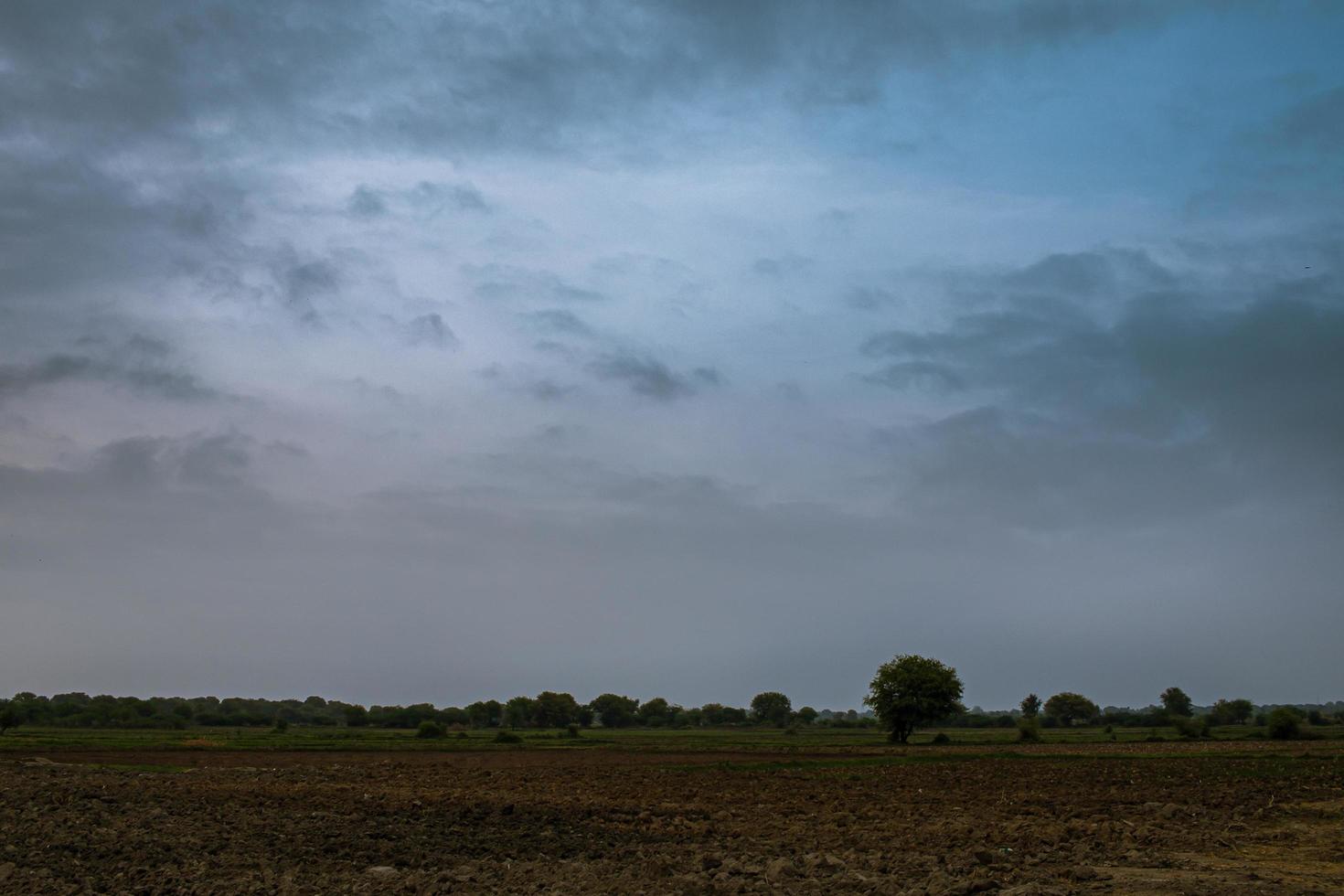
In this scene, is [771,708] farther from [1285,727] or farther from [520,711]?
[1285,727]

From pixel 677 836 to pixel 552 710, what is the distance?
11637 centimetres

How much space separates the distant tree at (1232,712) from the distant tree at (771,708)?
65789 millimetres

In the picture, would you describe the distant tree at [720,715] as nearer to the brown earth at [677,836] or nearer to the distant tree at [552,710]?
the distant tree at [552,710]

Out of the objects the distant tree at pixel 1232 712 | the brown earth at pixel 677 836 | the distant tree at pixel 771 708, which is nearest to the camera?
the brown earth at pixel 677 836

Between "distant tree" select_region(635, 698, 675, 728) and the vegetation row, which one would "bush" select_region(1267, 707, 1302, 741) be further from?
"distant tree" select_region(635, 698, 675, 728)

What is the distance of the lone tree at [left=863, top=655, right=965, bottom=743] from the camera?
7212 cm

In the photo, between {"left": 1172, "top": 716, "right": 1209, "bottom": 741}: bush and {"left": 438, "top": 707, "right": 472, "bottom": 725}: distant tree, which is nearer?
{"left": 1172, "top": 716, "right": 1209, "bottom": 741}: bush

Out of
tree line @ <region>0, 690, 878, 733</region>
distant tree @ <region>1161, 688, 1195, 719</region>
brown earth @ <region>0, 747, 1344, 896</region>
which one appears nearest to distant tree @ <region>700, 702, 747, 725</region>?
tree line @ <region>0, 690, 878, 733</region>

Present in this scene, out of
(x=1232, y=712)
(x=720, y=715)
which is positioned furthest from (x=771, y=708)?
(x=1232, y=712)

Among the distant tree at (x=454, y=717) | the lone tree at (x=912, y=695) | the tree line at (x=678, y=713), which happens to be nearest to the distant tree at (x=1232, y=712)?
the tree line at (x=678, y=713)

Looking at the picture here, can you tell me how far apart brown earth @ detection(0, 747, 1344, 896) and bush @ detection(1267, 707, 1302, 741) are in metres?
53.0

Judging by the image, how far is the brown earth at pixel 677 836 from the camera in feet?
50.8

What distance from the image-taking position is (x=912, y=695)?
72.3m

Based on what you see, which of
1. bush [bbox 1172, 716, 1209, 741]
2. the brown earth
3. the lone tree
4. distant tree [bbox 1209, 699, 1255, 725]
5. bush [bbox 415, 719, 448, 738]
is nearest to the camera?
the brown earth
